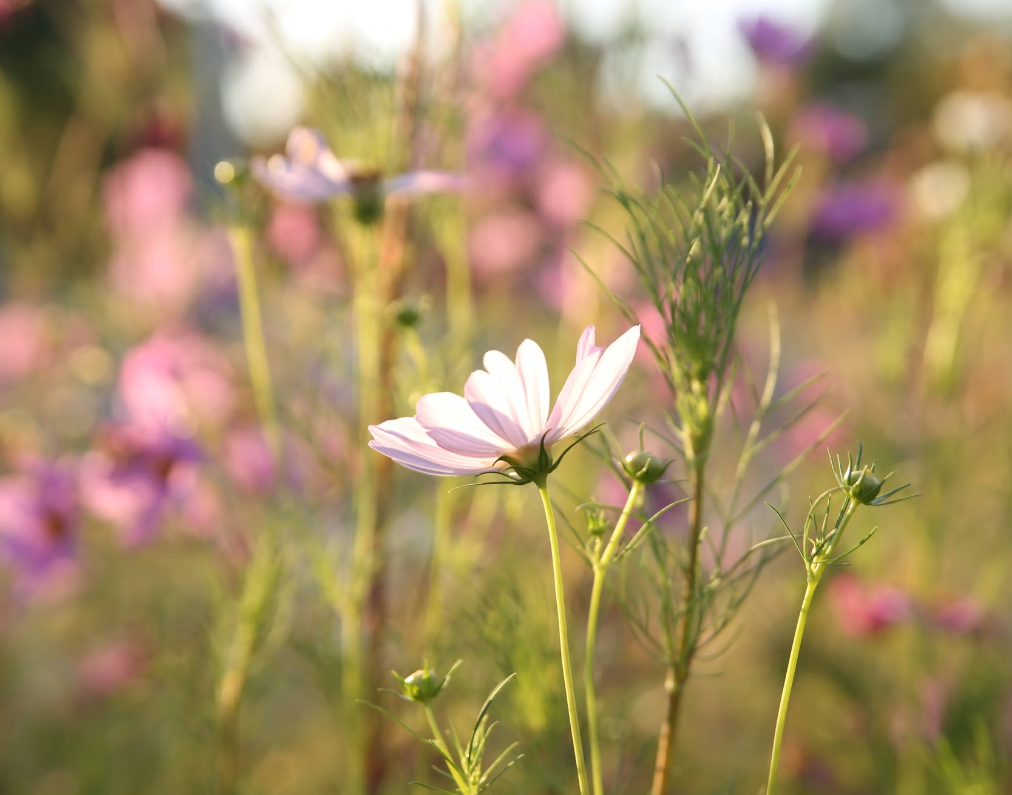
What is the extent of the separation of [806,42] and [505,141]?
351 millimetres

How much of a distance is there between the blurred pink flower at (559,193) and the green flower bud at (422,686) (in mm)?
746

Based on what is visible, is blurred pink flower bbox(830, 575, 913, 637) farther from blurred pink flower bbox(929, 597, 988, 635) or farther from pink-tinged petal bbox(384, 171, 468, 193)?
pink-tinged petal bbox(384, 171, 468, 193)

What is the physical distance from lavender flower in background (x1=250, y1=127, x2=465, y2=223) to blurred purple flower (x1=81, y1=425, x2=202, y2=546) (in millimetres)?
242

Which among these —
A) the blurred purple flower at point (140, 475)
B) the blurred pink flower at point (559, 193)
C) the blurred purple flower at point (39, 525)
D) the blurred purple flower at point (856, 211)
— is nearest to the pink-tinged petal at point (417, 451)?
the blurred purple flower at point (140, 475)

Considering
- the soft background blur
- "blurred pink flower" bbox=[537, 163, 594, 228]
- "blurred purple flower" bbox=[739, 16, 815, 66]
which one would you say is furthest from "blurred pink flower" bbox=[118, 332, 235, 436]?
"blurred purple flower" bbox=[739, 16, 815, 66]

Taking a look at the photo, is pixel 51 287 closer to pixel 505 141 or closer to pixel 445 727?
pixel 505 141

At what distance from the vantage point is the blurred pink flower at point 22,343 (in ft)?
3.45

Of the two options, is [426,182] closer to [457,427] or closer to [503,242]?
[457,427]

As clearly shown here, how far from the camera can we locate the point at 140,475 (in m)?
0.64

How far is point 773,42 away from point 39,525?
2.70 feet

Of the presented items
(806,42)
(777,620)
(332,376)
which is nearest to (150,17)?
(332,376)

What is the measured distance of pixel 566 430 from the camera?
264 mm

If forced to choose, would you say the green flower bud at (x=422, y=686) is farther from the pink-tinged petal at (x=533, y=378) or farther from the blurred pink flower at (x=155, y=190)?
the blurred pink flower at (x=155, y=190)

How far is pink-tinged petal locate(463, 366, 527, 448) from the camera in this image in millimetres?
260
